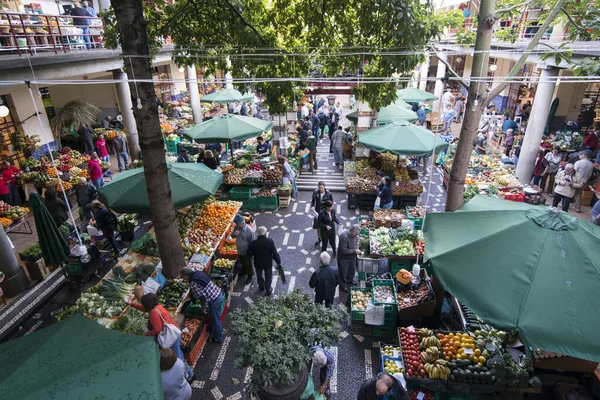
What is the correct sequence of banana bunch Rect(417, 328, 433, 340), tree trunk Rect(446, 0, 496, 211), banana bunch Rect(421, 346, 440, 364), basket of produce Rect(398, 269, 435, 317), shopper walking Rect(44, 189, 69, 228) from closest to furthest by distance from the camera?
banana bunch Rect(421, 346, 440, 364)
banana bunch Rect(417, 328, 433, 340)
tree trunk Rect(446, 0, 496, 211)
basket of produce Rect(398, 269, 435, 317)
shopper walking Rect(44, 189, 69, 228)

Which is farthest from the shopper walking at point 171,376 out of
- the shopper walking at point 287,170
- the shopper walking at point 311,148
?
the shopper walking at point 311,148

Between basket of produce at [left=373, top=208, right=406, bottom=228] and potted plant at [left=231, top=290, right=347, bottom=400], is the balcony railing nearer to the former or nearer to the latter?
basket of produce at [left=373, top=208, right=406, bottom=228]

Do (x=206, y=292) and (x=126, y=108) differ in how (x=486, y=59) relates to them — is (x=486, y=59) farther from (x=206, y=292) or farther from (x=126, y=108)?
(x=126, y=108)

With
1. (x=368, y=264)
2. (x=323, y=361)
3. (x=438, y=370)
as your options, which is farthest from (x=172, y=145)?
(x=438, y=370)

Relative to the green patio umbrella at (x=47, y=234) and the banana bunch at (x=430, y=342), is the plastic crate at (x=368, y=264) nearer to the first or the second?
the banana bunch at (x=430, y=342)

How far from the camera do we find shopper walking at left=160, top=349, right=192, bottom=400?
4285 mm

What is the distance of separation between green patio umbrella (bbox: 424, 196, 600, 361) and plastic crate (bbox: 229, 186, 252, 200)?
717 cm

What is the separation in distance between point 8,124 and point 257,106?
543 inches

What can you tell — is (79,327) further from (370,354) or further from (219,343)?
(370,354)

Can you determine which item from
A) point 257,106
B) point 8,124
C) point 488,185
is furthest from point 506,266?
Answer: point 257,106

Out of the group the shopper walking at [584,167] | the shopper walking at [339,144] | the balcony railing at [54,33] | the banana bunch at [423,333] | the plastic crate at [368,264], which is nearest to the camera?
the banana bunch at [423,333]

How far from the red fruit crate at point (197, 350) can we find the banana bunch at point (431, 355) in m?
3.60

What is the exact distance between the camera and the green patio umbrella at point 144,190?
23.2 feet

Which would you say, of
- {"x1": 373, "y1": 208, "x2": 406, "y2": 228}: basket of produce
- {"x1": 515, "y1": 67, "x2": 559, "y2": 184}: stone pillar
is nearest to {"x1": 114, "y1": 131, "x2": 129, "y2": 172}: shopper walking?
{"x1": 373, "y1": 208, "x2": 406, "y2": 228}: basket of produce
